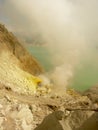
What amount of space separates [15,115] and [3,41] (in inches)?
513

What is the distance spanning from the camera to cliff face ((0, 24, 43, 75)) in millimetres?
24953

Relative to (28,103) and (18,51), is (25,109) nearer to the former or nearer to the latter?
(28,103)

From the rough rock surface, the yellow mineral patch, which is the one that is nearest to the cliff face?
the yellow mineral patch

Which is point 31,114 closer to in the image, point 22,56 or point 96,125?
point 96,125

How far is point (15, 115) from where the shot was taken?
12633mm

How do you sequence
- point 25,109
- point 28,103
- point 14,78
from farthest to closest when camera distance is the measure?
point 14,78
point 28,103
point 25,109

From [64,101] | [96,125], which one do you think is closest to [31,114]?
[64,101]

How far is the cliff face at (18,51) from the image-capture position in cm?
2495

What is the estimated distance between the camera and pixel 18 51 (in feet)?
84.8

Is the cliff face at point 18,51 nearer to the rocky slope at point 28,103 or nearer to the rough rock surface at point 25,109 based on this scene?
the rocky slope at point 28,103

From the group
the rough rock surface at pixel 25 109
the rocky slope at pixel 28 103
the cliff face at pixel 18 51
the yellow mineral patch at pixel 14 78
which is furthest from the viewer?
the cliff face at pixel 18 51

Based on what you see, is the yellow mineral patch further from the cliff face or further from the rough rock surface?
the rough rock surface

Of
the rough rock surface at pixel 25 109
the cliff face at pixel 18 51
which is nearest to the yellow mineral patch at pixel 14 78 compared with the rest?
the cliff face at pixel 18 51

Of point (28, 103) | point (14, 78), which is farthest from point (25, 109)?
point (14, 78)
